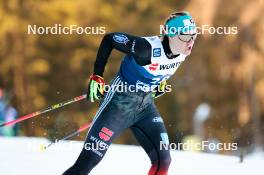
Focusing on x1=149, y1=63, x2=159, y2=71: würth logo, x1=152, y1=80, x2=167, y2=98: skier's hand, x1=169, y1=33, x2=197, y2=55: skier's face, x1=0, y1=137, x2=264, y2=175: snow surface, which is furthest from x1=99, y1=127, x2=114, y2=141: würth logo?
x1=0, y1=137, x2=264, y2=175: snow surface

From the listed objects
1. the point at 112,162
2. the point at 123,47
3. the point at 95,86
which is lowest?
the point at 112,162

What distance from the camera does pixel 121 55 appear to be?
73.5ft

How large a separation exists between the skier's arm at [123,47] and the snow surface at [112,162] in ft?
6.02

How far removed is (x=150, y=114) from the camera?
17.0ft

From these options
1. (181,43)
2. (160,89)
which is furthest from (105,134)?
(160,89)

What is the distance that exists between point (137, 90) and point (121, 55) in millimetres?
17396

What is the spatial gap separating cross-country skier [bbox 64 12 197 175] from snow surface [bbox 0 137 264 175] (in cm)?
152

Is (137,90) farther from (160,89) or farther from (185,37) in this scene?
(160,89)

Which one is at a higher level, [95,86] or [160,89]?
[95,86]

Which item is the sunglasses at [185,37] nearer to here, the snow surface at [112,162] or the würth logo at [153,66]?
the würth logo at [153,66]

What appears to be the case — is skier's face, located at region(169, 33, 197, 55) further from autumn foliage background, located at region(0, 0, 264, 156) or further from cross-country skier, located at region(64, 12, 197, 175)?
autumn foliage background, located at region(0, 0, 264, 156)

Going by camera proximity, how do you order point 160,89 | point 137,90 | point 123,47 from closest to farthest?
point 123,47
point 137,90
point 160,89

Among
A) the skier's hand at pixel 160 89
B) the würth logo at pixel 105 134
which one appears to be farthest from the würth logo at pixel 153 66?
the skier's hand at pixel 160 89

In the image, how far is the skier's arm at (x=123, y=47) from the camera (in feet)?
15.6
